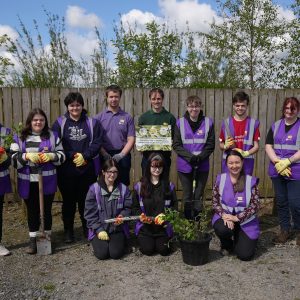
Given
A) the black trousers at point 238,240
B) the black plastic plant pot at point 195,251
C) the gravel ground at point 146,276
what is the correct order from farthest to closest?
the black trousers at point 238,240 < the black plastic plant pot at point 195,251 < the gravel ground at point 146,276

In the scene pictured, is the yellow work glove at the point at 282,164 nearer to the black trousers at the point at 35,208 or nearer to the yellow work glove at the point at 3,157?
the black trousers at the point at 35,208

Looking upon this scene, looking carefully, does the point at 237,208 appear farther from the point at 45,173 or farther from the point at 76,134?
the point at 45,173

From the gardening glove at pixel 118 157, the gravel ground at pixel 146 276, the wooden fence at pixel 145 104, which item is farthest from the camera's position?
the wooden fence at pixel 145 104

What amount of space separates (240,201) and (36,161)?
7.99ft

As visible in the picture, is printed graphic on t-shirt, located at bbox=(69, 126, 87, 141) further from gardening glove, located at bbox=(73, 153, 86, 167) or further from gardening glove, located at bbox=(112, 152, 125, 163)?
gardening glove, located at bbox=(112, 152, 125, 163)

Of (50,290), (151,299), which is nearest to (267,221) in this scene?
(151,299)

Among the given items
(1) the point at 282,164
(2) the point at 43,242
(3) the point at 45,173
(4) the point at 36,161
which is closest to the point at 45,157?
(4) the point at 36,161

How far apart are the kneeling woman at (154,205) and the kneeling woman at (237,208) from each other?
597 mm

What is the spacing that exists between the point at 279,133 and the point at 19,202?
4559mm

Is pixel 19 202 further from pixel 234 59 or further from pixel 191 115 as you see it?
pixel 234 59

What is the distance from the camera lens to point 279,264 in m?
4.31

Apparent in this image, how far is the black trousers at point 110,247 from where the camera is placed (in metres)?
4.44

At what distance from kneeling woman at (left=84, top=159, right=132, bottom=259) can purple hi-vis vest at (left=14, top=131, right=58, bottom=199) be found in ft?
1.57

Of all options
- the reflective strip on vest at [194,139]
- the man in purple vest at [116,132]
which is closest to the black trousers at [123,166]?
the man in purple vest at [116,132]
